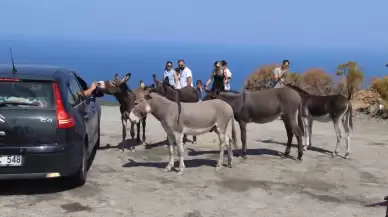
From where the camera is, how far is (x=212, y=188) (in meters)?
8.71

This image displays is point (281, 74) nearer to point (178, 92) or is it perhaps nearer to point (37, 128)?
Result: point (178, 92)

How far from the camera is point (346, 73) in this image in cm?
2427

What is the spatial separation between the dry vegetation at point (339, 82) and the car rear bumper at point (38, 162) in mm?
14681

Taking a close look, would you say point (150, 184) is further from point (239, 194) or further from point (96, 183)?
point (239, 194)

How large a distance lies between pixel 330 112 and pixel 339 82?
42.4 ft

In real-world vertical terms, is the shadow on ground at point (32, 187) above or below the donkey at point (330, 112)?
below

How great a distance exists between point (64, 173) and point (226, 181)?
283cm

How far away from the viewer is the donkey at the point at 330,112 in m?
12.2

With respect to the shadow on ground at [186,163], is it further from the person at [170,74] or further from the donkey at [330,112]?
the person at [170,74]

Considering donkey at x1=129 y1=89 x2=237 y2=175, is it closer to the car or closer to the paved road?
the paved road

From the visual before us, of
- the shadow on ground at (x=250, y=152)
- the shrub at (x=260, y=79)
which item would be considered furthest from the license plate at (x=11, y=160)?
the shrub at (x=260, y=79)

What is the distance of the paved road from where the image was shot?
752cm

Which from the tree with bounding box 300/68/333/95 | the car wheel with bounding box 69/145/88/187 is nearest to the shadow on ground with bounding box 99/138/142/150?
the car wheel with bounding box 69/145/88/187

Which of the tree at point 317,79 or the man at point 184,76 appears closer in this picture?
the man at point 184,76
